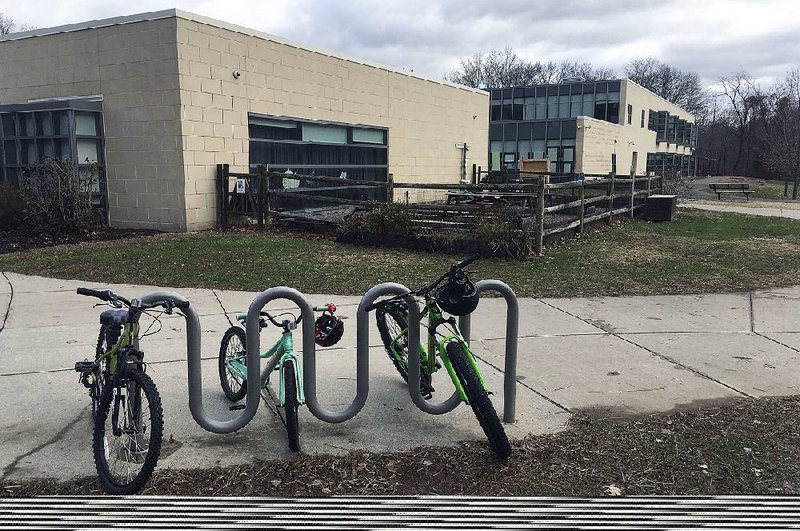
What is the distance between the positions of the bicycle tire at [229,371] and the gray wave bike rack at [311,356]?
1.46 feet

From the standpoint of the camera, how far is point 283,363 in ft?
12.5

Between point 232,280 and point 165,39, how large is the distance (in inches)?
284

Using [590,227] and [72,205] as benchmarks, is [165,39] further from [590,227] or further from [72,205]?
[590,227]

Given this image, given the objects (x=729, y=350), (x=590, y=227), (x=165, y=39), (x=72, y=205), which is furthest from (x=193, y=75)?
(x=729, y=350)

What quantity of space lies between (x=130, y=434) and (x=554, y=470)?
2.26 metres

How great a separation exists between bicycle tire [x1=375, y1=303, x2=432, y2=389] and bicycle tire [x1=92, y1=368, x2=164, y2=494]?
154cm

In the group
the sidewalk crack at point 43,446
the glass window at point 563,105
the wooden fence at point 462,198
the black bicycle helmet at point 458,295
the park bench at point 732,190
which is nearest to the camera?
the sidewalk crack at point 43,446

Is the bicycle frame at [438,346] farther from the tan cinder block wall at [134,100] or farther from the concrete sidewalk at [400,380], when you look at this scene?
the tan cinder block wall at [134,100]

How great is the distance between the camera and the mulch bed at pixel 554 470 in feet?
11.1

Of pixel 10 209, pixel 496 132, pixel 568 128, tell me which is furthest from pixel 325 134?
pixel 496 132

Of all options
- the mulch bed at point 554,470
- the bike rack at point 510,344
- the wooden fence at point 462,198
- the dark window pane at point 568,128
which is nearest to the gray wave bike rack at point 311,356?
the bike rack at point 510,344

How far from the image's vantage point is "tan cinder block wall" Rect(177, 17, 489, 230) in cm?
1408

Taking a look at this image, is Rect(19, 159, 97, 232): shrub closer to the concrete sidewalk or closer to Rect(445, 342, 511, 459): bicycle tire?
the concrete sidewalk

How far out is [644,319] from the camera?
23.1ft
